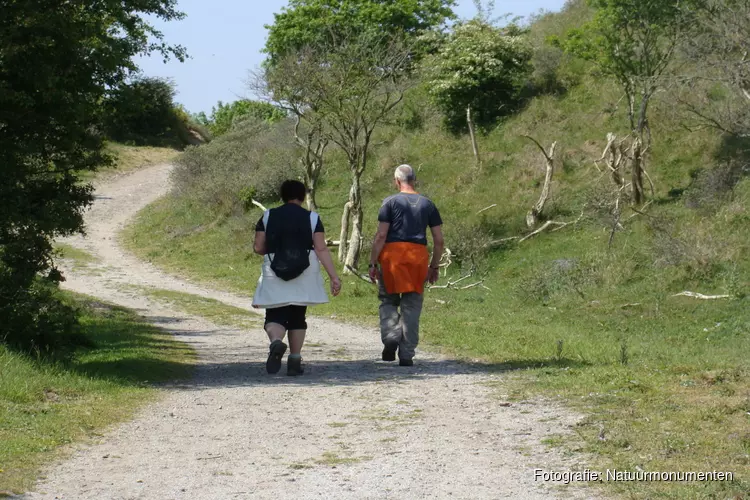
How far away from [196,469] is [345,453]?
97 cm

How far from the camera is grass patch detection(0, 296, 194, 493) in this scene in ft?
21.4

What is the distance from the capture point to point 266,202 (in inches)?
1485

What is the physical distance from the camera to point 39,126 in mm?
10570

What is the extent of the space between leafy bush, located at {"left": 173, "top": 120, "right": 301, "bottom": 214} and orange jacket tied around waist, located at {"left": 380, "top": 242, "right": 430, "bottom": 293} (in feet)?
89.3

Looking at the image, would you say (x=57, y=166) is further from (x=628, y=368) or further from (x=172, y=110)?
(x=172, y=110)

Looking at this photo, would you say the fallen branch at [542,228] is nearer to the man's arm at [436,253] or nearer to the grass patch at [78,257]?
the grass patch at [78,257]

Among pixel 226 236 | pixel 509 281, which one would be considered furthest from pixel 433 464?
pixel 226 236

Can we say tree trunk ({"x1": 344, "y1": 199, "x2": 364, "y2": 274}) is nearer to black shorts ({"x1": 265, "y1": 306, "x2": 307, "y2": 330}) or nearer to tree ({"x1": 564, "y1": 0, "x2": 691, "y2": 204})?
tree ({"x1": 564, "y1": 0, "x2": 691, "y2": 204})

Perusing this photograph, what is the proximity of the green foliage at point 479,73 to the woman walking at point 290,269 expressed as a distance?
84.4 ft

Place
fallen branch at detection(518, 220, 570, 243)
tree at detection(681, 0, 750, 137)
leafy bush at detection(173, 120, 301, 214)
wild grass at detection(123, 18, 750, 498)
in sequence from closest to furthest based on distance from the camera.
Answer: wild grass at detection(123, 18, 750, 498) < tree at detection(681, 0, 750, 137) < fallen branch at detection(518, 220, 570, 243) < leafy bush at detection(173, 120, 301, 214)

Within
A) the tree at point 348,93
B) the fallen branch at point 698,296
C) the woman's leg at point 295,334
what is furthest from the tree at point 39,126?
the tree at point 348,93

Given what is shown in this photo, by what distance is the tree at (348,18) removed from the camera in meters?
50.2

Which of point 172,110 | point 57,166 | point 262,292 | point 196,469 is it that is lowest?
point 196,469

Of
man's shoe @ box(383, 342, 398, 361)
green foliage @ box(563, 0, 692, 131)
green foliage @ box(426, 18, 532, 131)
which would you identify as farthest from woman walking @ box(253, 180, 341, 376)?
green foliage @ box(426, 18, 532, 131)
